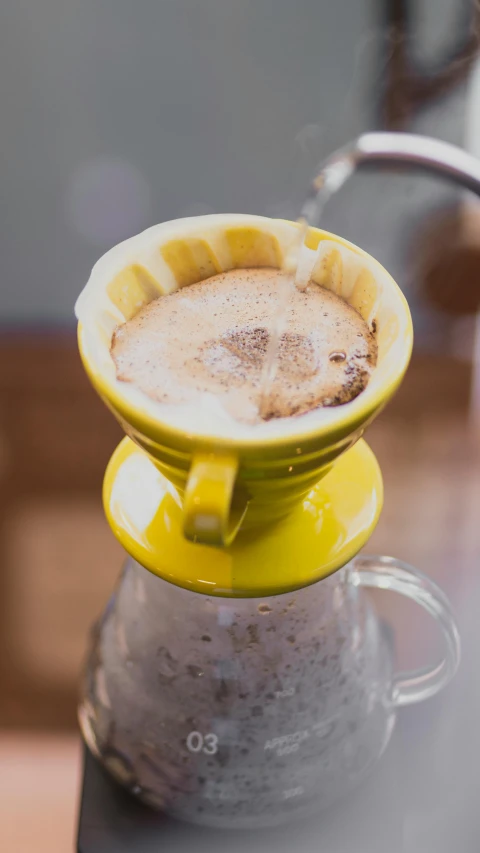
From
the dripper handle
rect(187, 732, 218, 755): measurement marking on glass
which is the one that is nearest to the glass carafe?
rect(187, 732, 218, 755): measurement marking on glass

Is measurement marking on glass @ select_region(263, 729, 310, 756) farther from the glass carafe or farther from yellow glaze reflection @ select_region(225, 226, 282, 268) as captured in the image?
yellow glaze reflection @ select_region(225, 226, 282, 268)

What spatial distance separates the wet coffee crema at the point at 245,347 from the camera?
312 millimetres

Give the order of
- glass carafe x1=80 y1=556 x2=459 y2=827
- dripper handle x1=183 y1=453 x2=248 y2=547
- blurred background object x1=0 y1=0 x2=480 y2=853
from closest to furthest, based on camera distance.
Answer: dripper handle x1=183 y1=453 x2=248 y2=547, glass carafe x1=80 y1=556 x2=459 y2=827, blurred background object x1=0 y1=0 x2=480 y2=853

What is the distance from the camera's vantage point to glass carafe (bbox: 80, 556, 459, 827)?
378 mm

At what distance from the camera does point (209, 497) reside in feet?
0.90

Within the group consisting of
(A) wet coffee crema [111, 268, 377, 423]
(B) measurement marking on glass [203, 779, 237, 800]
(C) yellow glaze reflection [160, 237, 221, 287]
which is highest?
(C) yellow glaze reflection [160, 237, 221, 287]

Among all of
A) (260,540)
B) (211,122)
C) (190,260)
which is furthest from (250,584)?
(211,122)

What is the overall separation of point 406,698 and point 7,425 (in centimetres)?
43

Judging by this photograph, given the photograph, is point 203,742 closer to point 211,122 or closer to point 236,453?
point 236,453

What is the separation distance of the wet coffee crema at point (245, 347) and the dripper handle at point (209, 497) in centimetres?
3

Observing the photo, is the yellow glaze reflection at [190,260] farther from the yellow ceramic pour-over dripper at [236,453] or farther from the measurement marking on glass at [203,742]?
the measurement marking on glass at [203,742]

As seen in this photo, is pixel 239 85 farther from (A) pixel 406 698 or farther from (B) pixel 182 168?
(A) pixel 406 698

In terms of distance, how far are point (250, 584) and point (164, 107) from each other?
767mm

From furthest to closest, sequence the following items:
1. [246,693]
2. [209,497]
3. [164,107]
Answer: [164,107], [246,693], [209,497]
